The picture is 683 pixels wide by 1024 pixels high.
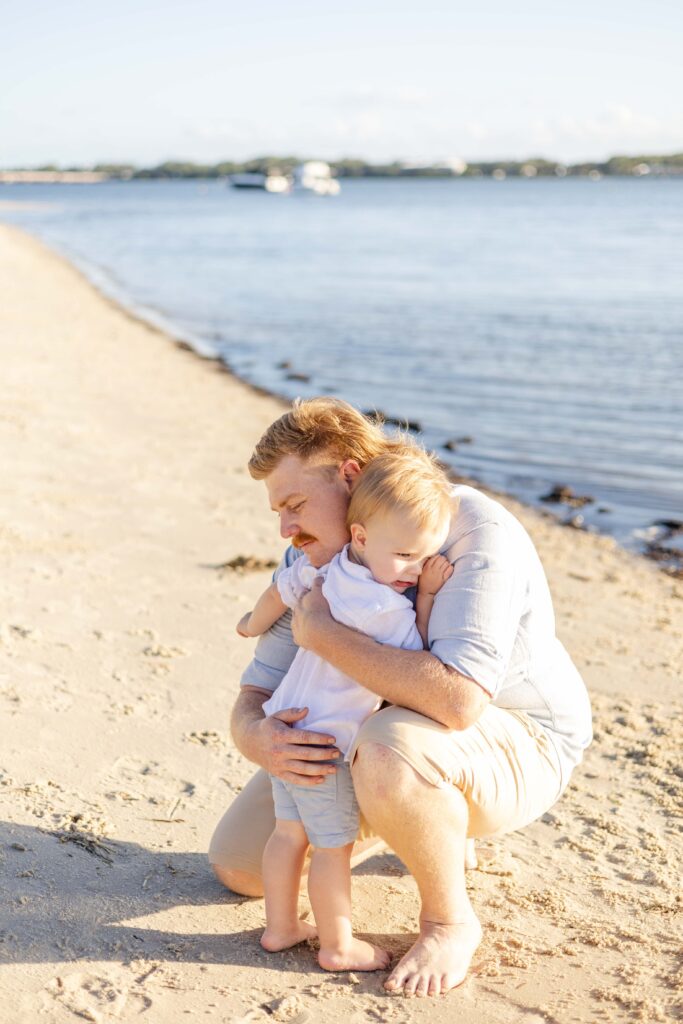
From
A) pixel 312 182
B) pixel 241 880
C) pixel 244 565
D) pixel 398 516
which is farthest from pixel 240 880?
pixel 312 182

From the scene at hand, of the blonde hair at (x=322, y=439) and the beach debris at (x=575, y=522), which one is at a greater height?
the blonde hair at (x=322, y=439)

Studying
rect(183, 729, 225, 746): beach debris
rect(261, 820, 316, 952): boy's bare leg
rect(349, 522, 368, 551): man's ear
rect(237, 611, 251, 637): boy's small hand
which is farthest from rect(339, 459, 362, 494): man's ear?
rect(183, 729, 225, 746): beach debris

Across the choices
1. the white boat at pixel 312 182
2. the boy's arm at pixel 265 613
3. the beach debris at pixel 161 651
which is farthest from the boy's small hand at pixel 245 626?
the white boat at pixel 312 182

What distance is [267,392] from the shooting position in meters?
13.5

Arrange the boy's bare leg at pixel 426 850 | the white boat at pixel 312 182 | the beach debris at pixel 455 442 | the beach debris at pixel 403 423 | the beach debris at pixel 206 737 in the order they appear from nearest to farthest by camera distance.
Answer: the boy's bare leg at pixel 426 850, the beach debris at pixel 206 737, the beach debris at pixel 455 442, the beach debris at pixel 403 423, the white boat at pixel 312 182

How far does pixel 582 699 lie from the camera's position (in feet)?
10.8

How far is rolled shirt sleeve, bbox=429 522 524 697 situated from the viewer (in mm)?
2760

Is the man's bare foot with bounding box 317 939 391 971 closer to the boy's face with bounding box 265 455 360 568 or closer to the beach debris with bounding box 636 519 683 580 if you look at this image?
the boy's face with bounding box 265 455 360 568

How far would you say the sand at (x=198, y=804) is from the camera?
2826 millimetres

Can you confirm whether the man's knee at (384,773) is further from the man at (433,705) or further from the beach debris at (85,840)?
the beach debris at (85,840)

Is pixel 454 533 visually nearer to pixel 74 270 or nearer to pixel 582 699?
pixel 582 699

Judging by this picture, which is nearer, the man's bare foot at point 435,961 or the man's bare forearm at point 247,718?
the man's bare foot at point 435,961

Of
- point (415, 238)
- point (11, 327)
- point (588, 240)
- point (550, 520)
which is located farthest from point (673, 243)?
point (550, 520)

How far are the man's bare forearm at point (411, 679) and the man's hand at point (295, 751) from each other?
22 cm
